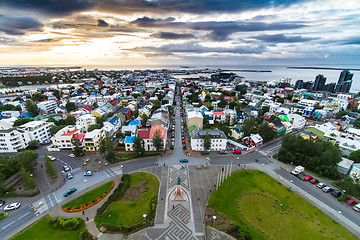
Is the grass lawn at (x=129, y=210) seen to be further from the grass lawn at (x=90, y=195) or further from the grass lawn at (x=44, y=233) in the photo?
the grass lawn at (x=90, y=195)

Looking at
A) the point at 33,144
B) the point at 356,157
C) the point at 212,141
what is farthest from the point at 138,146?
the point at 356,157

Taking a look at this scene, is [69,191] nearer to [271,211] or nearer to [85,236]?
[85,236]

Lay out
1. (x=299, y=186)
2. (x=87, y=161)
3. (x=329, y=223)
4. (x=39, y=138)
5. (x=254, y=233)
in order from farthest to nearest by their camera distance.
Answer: (x=39, y=138) → (x=87, y=161) → (x=299, y=186) → (x=329, y=223) → (x=254, y=233)

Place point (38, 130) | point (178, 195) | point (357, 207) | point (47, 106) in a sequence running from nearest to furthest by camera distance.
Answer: point (357, 207) < point (178, 195) < point (38, 130) < point (47, 106)

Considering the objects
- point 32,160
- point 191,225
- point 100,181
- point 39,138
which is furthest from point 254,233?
point 39,138

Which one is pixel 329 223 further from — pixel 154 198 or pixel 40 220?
pixel 40 220
